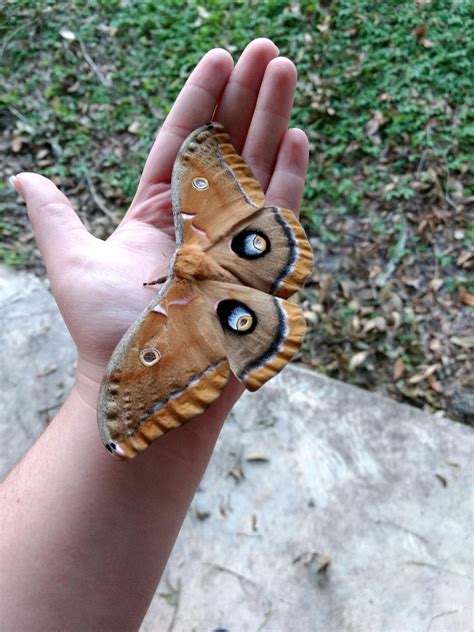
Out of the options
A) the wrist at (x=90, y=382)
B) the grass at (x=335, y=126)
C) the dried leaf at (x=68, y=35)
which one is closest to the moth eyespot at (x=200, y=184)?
the wrist at (x=90, y=382)

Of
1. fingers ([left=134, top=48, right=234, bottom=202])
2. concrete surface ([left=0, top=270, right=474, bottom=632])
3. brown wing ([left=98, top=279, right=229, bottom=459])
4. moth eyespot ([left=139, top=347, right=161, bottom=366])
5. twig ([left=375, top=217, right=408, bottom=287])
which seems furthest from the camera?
twig ([left=375, top=217, right=408, bottom=287])

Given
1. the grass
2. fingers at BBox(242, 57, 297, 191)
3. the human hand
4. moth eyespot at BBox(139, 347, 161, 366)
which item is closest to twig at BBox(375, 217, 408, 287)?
the grass

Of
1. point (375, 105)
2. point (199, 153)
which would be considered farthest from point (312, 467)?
point (375, 105)

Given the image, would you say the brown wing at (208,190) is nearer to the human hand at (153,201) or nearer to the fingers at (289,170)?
the human hand at (153,201)

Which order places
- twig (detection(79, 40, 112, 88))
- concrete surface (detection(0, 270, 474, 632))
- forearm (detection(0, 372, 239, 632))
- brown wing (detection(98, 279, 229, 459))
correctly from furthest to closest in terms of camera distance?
twig (detection(79, 40, 112, 88)) < concrete surface (detection(0, 270, 474, 632)) < forearm (detection(0, 372, 239, 632)) < brown wing (detection(98, 279, 229, 459))

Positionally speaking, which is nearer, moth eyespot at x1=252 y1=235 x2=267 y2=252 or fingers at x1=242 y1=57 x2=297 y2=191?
moth eyespot at x1=252 y1=235 x2=267 y2=252

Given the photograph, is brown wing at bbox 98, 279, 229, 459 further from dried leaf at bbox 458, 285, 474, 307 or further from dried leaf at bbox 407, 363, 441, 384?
dried leaf at bbox 458, 285, 474, 307
